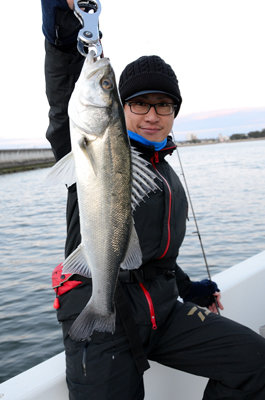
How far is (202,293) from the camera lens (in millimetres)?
3445

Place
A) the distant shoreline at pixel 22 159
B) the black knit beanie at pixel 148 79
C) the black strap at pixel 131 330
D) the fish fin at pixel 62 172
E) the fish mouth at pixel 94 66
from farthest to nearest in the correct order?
the distant shoreline at pixel 22 159
the black knit beanie at pixel 148 79
the black strap at pixel 131 330
the fish fin at pixel 62 172
the fish mouth at pixel 94 66

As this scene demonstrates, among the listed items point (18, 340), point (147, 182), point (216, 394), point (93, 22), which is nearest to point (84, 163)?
point (147, 182)

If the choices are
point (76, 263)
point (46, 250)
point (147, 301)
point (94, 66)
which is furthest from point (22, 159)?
point (94, 66)

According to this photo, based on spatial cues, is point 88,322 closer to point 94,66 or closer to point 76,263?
point 76,263

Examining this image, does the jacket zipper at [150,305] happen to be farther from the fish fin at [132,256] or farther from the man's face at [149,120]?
the man's face at [149,120]

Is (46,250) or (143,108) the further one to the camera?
(46,250)

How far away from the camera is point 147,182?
2.12 m

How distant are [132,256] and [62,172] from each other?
0.59 meters

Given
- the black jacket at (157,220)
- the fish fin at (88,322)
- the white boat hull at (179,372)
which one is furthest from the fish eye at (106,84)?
the white boat hull at (179,372)

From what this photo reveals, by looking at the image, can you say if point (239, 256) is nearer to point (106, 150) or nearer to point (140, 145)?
point (140, 145)

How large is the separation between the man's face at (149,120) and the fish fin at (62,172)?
101 cm

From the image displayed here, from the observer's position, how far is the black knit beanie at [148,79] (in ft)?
8.89

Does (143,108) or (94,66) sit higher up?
(94,66)

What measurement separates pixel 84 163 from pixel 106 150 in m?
0.13
